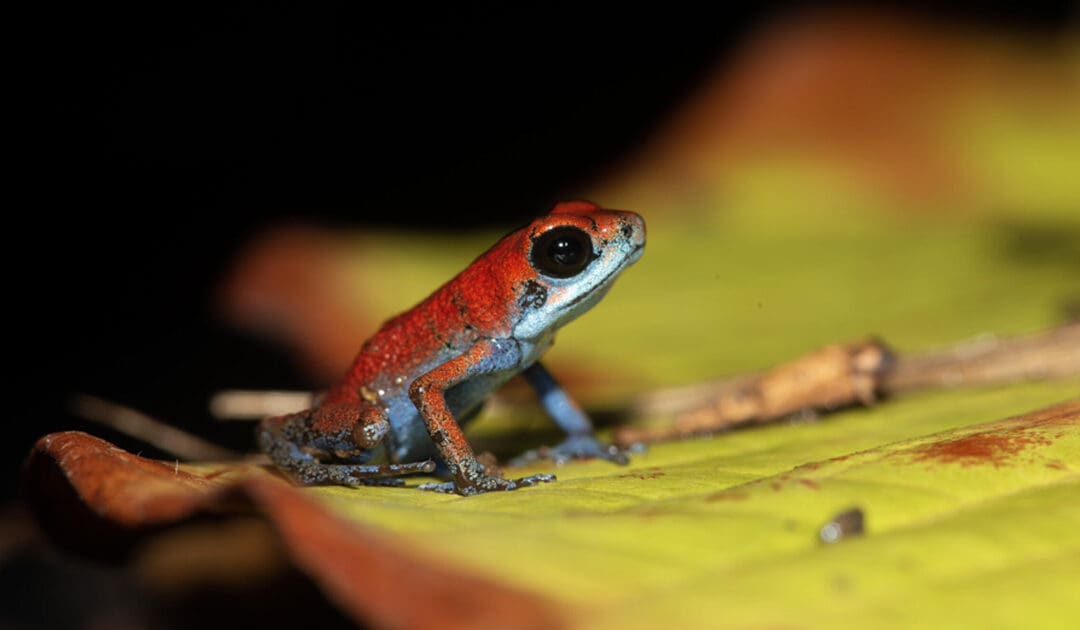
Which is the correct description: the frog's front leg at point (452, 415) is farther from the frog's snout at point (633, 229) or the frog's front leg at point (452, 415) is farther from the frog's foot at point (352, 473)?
the frog's snout at point (633, 229)

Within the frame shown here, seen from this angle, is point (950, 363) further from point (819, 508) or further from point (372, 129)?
point (372, 129)

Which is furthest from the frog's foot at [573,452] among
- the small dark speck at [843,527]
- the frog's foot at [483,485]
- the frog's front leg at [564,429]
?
the small dark speck at [843,527]

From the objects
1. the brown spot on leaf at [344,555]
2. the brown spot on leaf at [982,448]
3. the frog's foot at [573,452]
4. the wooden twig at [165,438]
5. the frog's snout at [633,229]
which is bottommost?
the brown spot on leaf at [344,555]

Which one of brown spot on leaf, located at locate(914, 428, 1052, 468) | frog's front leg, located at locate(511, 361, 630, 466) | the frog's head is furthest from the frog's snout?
brown spot on leaf, located at locate(914, 428, 1052, 468)

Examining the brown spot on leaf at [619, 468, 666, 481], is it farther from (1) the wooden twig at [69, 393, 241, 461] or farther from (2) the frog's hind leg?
(1) the wooden twig at [69, 393, 241, 461]

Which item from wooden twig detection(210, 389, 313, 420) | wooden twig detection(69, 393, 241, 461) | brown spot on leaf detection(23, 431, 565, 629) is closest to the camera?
brown spot on leaf detection(23, 431, 565, 629)
